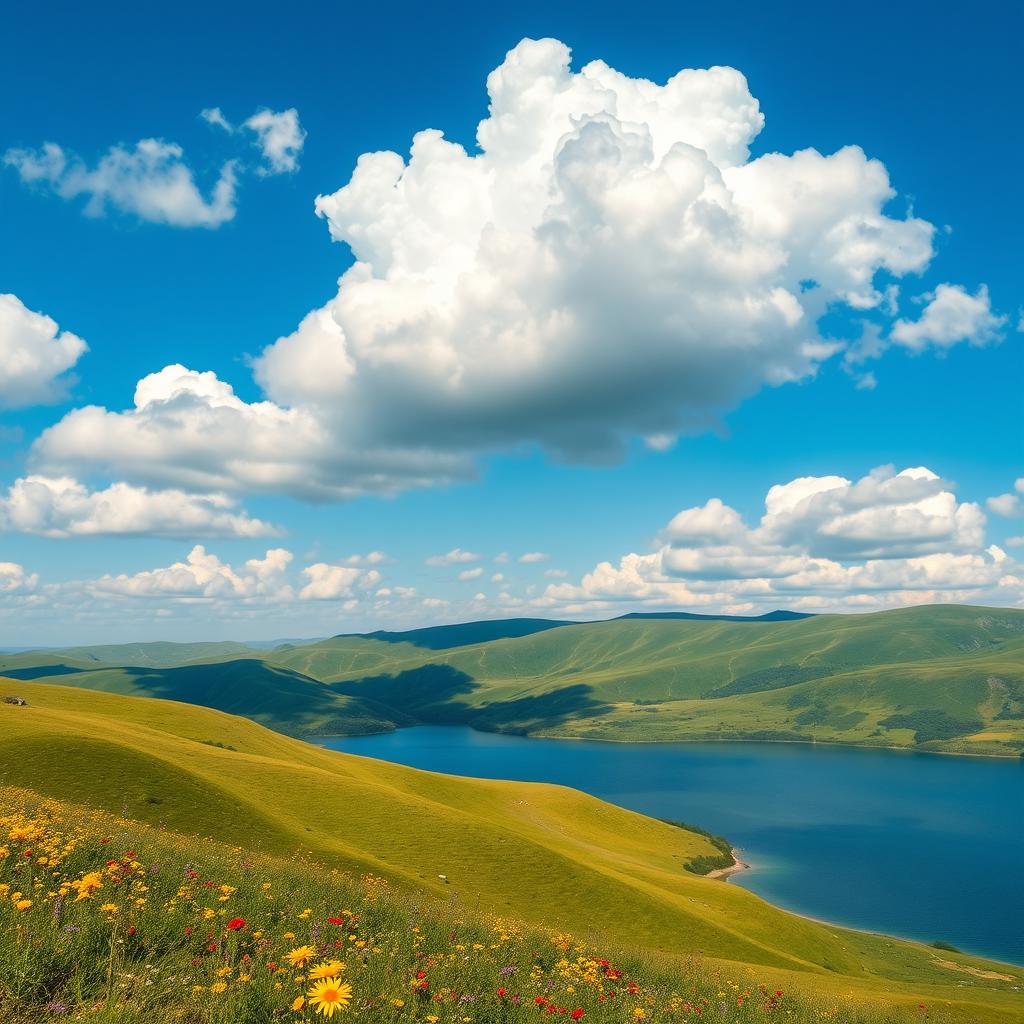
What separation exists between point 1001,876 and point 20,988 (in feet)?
717

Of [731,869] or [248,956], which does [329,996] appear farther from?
[731,869]

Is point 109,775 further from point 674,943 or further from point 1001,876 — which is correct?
point 1001,876

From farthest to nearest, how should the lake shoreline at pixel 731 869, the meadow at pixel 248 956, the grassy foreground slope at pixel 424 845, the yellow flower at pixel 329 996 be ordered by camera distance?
the lake shoreline at pixel 731 869, the grassy foreground slope at pixel 424 845, the meadow at pixel 248 956, the yellow flower at pixel 329 996

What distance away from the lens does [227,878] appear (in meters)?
17.2

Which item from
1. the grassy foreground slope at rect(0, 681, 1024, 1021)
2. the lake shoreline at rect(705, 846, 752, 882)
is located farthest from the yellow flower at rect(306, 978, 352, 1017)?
the lake shoreline at rect(705, 846, 752, 882)

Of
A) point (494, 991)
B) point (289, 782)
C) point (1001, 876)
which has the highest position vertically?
point (494, 991)

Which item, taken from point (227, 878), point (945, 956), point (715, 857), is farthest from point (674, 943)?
point (715, 857)

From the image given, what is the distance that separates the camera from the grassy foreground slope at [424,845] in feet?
155

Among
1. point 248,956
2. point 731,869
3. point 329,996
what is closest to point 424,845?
point 248,956

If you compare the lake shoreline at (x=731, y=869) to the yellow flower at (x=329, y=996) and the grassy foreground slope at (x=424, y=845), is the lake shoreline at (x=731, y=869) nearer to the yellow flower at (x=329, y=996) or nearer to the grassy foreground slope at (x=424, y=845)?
the grassy foreground slope at (x=424, y=845)

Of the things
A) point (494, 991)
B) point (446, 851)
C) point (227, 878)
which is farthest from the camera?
point (446, 851)

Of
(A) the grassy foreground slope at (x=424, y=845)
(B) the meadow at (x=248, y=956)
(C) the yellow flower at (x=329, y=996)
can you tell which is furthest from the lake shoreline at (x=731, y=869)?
(C) the yellow flower at (x=329, y=996)

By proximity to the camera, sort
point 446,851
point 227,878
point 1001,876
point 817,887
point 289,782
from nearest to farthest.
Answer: point 227,878, point 446,851, point 289,782, point 817,887, point 1001,876

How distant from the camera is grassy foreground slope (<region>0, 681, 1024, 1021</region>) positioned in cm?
4722
